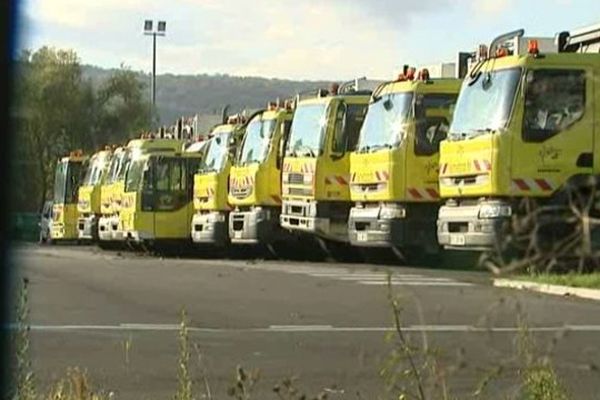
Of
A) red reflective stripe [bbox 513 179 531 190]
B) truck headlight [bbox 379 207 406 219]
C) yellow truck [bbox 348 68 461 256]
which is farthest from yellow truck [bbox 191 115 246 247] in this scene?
red reflective stripe [bbox 513 179 531 190]

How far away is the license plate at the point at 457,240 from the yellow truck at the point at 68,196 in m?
31.6

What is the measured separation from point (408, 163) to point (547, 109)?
4.59 m

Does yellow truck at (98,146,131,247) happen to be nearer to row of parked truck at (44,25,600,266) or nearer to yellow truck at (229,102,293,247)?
row of parked truck at (44,25,600,266)

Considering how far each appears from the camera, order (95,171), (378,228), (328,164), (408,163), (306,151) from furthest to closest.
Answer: (95,171)
(306,151)
(328,164)
(378,228)
(408,163)

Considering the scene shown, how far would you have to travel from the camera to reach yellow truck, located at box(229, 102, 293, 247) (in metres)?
31.0

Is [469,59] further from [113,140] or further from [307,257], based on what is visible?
[113,140]

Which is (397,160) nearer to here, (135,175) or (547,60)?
(547,60)

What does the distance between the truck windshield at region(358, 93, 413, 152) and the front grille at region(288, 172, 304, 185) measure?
8.42 ft

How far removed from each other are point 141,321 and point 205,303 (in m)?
2.70

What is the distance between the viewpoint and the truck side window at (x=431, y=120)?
24.3m

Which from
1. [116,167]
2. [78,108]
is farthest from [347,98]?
[78,108]

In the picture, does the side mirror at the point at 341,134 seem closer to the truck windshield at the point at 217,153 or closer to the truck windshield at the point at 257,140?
the truck windshield at the point at 257,140

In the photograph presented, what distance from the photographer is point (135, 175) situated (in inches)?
1577

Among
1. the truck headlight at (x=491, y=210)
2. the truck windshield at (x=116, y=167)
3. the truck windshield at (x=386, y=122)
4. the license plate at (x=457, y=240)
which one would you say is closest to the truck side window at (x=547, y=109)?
the truck headlight at (x=491, y=210)
